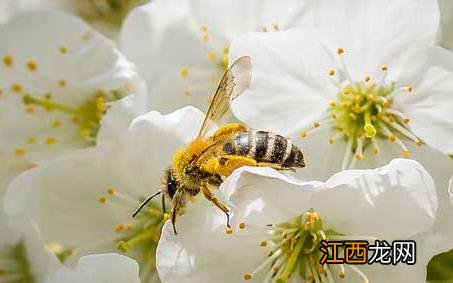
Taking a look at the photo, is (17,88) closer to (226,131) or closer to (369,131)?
(226,131)

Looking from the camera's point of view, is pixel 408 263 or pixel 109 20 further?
pixel 109 20

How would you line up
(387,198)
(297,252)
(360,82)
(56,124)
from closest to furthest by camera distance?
1. (387,198)
2. (297,252)
3. (360,82)
4. (56,124)

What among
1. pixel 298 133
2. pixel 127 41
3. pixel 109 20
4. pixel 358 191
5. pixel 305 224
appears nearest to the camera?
pixel 358 191

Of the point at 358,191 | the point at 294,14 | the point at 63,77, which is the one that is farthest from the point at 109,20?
the point at 358,191

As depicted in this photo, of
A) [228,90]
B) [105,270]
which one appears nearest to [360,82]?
[228,90]

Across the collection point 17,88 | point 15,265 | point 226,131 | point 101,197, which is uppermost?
point 226,131

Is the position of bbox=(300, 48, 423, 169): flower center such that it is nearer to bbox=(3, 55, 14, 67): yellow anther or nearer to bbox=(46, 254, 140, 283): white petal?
bbox=(46, 254, 140, 283): white petal

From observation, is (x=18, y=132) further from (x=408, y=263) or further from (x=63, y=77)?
(x=408, y=263)
